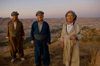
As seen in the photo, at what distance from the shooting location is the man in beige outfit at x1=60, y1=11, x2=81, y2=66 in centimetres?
348

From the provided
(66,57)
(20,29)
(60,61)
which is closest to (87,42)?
(60,61)

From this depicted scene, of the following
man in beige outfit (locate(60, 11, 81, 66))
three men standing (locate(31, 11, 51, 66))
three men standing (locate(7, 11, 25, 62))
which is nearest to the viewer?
man in beige outfit (locate(60, 11, 81, 66))

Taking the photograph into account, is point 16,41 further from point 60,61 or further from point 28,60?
point 60,61

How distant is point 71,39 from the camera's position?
136 inches

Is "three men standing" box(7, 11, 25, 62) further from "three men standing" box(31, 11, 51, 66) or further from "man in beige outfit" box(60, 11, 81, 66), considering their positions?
"man in beige outfit" box(60, 11, 81, 66)

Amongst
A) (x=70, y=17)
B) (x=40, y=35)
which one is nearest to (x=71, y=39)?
(x=70, y=17)

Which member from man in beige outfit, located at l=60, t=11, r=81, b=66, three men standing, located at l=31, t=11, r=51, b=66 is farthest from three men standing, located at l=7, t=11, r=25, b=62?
man in beige outfit, located at l=60, t=11, r=81, b=66

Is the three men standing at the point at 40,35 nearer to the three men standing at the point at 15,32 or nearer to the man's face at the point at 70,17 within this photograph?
the three men standing at the point at 15,32

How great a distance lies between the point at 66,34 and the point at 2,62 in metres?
3.10

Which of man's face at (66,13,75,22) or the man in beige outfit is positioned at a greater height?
man's face at (66,13,75,22)

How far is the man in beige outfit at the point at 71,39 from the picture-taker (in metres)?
3.48

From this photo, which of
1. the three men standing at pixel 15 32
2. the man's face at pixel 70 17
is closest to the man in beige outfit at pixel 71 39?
the man's face at pixel 70 17

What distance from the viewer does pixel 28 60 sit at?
568cm

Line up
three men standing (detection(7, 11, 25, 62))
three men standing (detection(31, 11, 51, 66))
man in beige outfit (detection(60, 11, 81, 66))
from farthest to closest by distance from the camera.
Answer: three men standing (detection(7, 11, 25, 62))
three men standing (detection(31, 11, 51, 66))
man in beige outfit (detection(60, 11, 81, 66))
